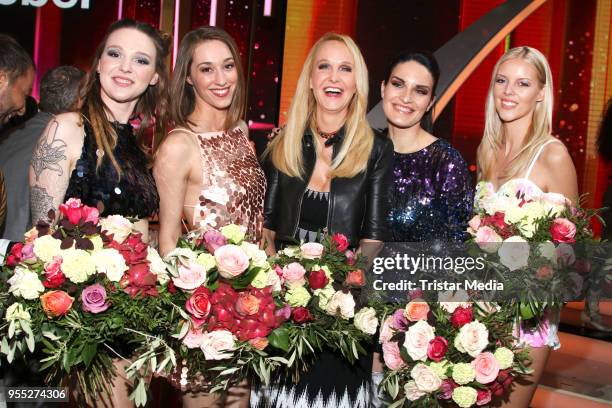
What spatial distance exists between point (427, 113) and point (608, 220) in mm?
3158

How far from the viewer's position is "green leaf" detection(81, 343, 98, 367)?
7.92ft

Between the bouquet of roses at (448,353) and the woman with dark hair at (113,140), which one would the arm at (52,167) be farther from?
the bouquet of roses at (448,353)

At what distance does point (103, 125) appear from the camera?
302cm

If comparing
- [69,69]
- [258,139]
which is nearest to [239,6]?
[258,139]

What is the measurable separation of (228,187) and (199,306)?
88cm

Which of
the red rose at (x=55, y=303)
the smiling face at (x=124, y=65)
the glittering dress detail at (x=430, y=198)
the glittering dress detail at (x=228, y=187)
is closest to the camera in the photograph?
the red rose at (x=55, y=303)

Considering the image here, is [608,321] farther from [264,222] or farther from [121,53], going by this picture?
[121,53]

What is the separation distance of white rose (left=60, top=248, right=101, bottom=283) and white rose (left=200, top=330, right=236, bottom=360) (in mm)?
406

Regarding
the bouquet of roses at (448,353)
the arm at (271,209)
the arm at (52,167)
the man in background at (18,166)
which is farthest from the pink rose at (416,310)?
the man in background at (18,166)

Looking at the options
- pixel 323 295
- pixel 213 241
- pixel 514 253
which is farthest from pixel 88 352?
pixel 514 253

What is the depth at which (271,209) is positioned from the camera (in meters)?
3.34

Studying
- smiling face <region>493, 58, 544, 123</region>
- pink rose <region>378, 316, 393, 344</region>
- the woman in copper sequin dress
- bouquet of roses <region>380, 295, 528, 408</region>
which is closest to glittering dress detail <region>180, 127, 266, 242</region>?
the woman in copper sequin dress

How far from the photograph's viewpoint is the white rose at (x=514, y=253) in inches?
111

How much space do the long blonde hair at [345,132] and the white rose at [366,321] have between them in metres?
0.70
